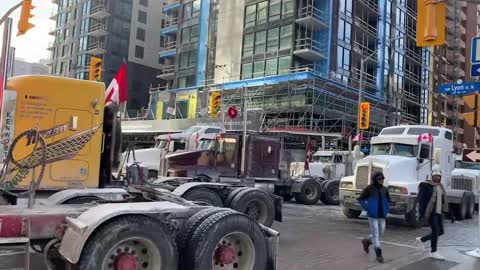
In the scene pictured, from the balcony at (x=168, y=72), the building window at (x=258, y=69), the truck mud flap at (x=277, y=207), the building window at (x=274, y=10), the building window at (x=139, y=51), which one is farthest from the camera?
the building window at (x=139, y=51)

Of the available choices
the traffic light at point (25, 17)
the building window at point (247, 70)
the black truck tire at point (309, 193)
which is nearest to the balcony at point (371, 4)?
the building window at point (247, 70)

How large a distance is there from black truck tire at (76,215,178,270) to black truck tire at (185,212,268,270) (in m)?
0.28

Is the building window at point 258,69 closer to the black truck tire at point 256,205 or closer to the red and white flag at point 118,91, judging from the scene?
the black truck tire at point 256,205

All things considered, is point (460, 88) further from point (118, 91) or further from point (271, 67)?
point (271, 67)

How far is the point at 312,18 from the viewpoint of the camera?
44.0 m

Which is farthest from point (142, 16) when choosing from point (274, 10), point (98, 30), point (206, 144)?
point (206, 144)

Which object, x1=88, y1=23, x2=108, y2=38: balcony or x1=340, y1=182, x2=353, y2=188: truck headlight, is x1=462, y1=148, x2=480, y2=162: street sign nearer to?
x1=340, y1=182, x2=353, y2=188: truck headlight

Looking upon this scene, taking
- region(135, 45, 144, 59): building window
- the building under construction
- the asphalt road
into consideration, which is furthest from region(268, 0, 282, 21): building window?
the asphalt road

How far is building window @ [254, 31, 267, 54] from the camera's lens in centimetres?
4799

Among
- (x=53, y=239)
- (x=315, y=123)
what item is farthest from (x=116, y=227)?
(x=315, y=123)

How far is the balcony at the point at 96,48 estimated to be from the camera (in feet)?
225

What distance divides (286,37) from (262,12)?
4.88 metres

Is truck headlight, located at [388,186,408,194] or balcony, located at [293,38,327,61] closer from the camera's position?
truck headlight, located at [388,186,408,194]

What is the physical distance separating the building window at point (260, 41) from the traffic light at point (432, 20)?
38.3 m
